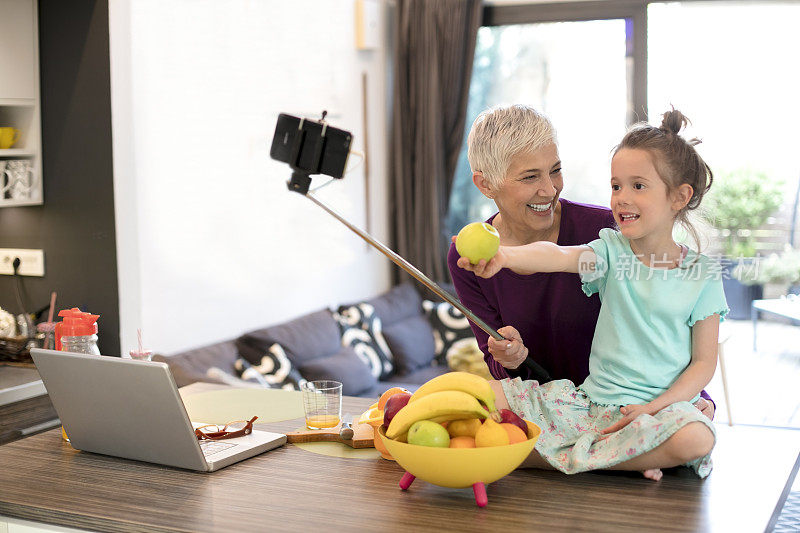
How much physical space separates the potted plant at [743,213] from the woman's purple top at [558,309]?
114 inches

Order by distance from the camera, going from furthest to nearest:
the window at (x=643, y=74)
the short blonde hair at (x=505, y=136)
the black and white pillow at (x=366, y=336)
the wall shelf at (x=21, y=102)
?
the window at (x=643, y=74)
the black and white pillow at (x=366, y=336)
the wall shelf at (x=21, y=102)
the short blonde hair at (x=505, y=136)

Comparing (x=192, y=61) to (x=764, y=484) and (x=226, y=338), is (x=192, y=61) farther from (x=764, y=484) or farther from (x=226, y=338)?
(x=764, y=484)

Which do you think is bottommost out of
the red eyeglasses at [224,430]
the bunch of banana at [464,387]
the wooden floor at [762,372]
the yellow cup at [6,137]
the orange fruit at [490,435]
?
the wooden floor at [762,372]

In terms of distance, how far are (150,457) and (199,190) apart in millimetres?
2013

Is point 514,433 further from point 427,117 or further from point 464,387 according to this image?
point 427,117

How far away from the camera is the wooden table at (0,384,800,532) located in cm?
134

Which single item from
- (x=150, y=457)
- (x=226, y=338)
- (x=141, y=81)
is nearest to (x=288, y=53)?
(x=141, y=81)

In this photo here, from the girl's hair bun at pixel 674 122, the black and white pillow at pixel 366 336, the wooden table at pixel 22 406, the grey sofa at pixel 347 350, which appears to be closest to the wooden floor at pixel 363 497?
the girl's hair bun at pixel 674 122

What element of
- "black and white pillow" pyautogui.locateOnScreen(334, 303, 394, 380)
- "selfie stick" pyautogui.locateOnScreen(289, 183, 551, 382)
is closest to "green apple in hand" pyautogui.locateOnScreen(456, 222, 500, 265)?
"selfie stick" pyautogui.locateOnScreen(289, 183, 551, 382)

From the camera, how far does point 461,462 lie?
1.37 meters

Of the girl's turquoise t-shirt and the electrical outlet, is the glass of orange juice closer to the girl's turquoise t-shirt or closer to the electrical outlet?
the girl's turquoise t-shirt

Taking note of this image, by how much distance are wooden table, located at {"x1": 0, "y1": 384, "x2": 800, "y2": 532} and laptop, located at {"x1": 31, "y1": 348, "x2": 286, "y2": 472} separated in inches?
1.1

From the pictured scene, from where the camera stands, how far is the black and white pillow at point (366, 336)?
14.2 ft

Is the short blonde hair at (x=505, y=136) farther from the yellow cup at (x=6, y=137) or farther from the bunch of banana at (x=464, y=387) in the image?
the yellow cup at (x=6, y=137)
